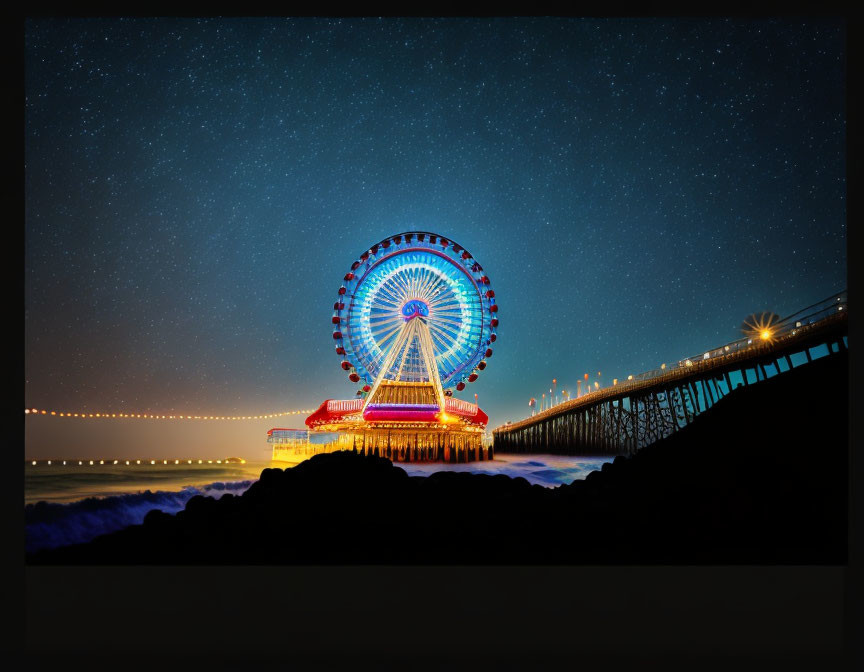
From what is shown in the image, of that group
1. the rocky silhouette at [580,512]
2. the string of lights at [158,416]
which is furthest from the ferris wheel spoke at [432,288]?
the rocky silhouette at [580,512]

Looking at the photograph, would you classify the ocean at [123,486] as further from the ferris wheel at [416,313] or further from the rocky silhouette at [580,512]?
the ferris wheel at [416,313]

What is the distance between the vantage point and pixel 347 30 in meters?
8.55

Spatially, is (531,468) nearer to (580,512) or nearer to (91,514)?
(580,512)

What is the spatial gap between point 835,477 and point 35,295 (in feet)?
32.8

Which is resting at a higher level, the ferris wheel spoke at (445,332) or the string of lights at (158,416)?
the ferris wheel spoke at (445,332)

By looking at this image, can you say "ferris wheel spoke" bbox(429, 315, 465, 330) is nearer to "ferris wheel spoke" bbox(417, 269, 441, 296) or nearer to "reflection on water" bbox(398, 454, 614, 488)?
"ferris wheel spoke" bbox(417, 269, 441, 296)

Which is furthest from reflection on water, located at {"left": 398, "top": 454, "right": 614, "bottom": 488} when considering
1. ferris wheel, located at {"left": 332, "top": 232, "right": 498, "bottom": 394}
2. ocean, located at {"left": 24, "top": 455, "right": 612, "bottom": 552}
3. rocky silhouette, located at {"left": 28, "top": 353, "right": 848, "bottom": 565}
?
ferris wheel, located at {"left": 332, "top": 232, "right": 498, "bottom": 394}

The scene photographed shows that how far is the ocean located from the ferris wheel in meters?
1.99

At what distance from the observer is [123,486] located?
8195 mm

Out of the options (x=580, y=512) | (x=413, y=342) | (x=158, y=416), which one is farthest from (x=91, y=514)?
(x=580, y=512)

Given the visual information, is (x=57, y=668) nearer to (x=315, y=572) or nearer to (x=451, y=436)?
(x=315, y=572)

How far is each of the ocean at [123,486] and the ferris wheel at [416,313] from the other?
1.99 metres

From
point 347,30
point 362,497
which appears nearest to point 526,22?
point 347,30

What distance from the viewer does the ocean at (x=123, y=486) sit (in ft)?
25.7
